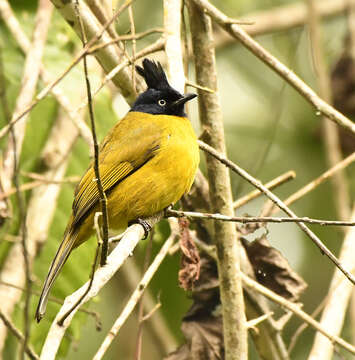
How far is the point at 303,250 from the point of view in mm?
6430

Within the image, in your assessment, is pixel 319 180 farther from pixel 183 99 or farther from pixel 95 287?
pixel 95 287

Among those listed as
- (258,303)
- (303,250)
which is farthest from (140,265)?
(258,303)

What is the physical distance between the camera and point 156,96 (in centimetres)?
389

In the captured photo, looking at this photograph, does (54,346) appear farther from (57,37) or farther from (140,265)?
(140,265)

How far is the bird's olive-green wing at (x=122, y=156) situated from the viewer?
139 inches

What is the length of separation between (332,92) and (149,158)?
9.24 feet

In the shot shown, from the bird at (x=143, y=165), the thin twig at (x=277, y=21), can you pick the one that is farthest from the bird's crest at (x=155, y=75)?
the thin twig at (x=277, y=21)

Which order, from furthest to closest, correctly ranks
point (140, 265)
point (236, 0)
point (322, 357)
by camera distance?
point (236, 0)
point (140, 265)
point (322, 357)

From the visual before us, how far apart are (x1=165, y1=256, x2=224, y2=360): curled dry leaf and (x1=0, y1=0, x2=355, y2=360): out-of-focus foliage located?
0.54 m

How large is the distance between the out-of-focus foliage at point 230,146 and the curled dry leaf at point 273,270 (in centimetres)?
41

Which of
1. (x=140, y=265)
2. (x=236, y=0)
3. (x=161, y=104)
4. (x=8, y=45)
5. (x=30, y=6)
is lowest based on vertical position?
(x=140, y=265)

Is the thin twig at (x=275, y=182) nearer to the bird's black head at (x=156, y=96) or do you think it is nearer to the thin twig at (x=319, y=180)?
the thin twig at (x=319, y=180)

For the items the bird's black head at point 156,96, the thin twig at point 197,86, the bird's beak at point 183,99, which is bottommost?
the thin twig at point 197,86

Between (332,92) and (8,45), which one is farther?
(332,92)
